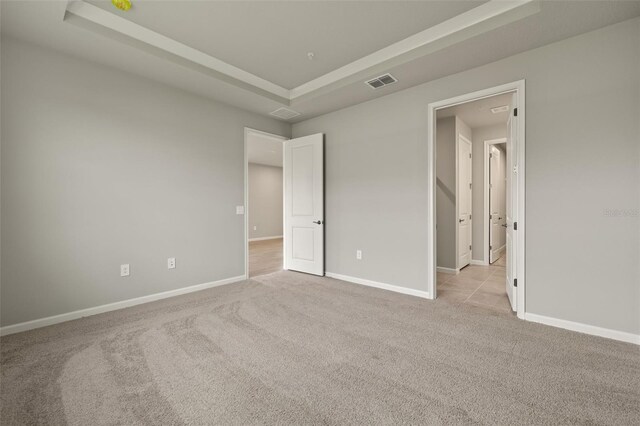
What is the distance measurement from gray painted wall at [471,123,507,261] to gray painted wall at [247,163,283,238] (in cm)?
657

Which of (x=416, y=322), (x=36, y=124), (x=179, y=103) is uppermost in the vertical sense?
(x=179, y=103)

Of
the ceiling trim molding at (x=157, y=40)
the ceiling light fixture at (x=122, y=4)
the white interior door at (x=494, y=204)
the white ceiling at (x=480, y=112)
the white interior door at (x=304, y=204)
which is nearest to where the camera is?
the ceiling light fixture at (x=122, y=4)

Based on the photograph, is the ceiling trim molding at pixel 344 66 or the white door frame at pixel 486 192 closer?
the ceiling trim molding at pixel 344 66

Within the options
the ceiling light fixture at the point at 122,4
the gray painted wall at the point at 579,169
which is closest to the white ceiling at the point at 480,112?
the gray painted wall at the point at 579,169

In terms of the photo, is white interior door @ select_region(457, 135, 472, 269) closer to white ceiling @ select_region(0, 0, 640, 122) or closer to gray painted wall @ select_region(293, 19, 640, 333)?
gray painted wall @ select_region(293, 19, 640, 333)

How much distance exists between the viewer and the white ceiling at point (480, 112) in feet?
12.8

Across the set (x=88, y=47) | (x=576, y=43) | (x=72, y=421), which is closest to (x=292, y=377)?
(x=72, y=421)

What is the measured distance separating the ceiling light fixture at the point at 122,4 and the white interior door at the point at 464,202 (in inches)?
187

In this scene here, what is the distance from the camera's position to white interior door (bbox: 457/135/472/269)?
4797 millimetres

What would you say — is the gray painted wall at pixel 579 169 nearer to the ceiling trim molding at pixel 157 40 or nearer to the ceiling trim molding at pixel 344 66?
the ceiling trim molding at pixel 344 66

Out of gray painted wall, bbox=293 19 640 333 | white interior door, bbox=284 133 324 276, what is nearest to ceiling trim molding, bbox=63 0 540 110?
gray painted wall, bbox=293 19 640 333

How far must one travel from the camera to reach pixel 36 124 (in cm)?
253

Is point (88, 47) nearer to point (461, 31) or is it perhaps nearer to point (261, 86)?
point (261, 86)

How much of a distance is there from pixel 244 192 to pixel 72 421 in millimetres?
3173
